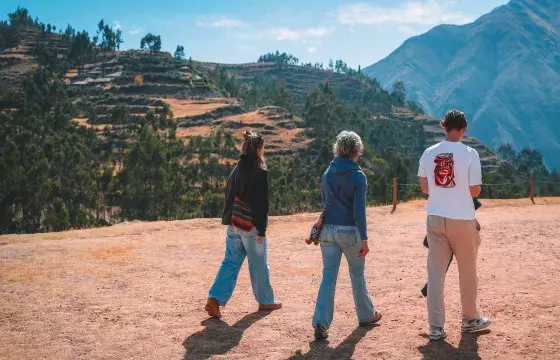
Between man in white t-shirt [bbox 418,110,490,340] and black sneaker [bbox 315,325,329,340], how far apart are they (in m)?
1.23

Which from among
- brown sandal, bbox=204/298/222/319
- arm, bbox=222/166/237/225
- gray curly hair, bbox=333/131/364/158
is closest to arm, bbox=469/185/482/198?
gray curly hair, bbox=333/131/364/158

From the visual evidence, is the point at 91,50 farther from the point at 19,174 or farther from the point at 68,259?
the point at 68,259

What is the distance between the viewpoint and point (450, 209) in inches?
228

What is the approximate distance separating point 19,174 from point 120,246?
166ft

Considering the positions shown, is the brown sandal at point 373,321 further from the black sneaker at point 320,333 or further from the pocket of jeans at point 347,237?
the pocket of jeans at point 347,237

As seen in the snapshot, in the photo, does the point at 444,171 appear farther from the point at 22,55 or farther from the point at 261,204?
the point at 22,55

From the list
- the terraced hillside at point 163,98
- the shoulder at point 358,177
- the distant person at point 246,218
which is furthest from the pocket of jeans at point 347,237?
the terraced hillside at point 163,98

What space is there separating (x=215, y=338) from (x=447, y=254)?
298 centimetres

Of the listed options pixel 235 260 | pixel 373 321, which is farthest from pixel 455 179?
pixel 235 260

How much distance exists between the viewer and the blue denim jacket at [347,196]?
20.0 ft

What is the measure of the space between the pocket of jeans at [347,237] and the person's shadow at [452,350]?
1401mm

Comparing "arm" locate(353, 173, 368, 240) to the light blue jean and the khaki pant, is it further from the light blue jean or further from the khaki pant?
the khaki pant

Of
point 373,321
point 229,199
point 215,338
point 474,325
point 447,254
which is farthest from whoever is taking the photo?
point 229,199

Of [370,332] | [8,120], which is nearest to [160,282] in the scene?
[370,332]
